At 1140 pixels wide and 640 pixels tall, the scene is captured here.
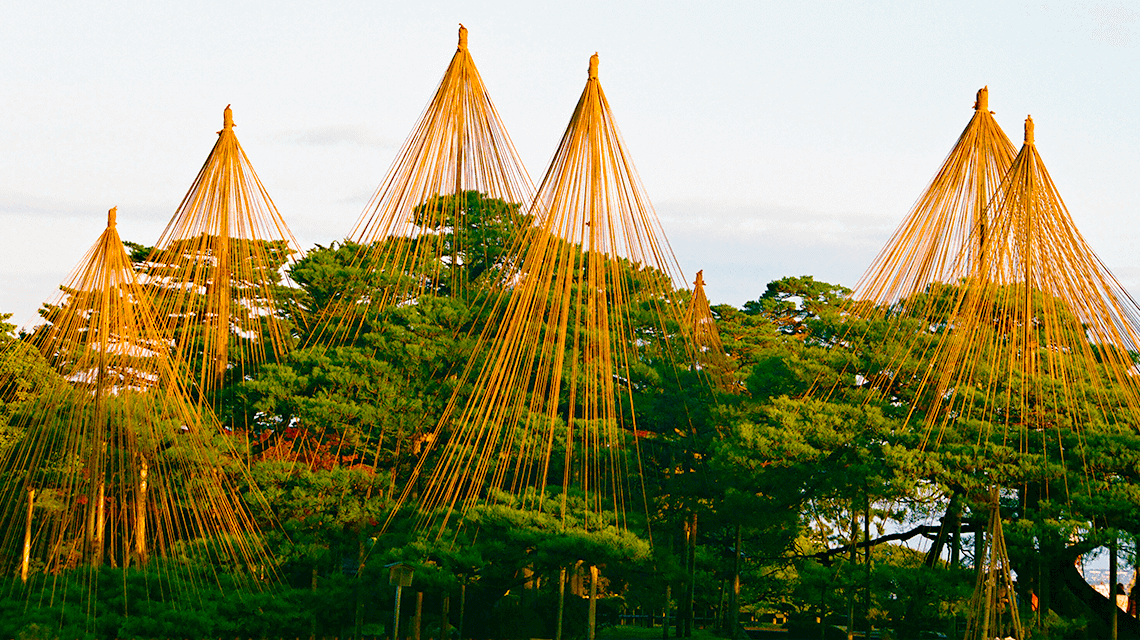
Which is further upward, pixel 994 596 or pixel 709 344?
pixel 709 344

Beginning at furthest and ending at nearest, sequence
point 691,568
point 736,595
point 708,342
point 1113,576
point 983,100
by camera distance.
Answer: point 736,595
point 691,568
point 1113,576
point 708,342
point 983,100

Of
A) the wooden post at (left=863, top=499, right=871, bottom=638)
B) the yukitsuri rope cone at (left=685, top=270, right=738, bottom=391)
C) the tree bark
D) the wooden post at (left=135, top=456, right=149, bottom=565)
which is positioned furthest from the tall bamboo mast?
the wooden post at (left=135, top=456, right=149, bottom=565)

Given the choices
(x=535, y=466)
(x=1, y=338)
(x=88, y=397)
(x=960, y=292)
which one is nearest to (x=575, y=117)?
(x=960, y=292)

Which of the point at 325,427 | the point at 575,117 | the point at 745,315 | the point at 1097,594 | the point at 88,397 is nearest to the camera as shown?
the point at 575,117

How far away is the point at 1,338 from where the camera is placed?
19781 mm

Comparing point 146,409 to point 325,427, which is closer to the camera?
point 146,409

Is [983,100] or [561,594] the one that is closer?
[983,100]

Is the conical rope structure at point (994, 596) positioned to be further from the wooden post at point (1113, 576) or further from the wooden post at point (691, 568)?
the wooden post at point (691, 568)

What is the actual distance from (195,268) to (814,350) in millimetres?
10183

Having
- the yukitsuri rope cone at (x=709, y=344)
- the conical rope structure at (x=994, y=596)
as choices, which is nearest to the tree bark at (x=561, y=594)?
the yukitsuri rope cone at (x=709, y=344)

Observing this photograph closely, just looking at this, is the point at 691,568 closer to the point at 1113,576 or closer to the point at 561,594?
the point at 561,594

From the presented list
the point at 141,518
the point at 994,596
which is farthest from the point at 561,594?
the point at 141,518

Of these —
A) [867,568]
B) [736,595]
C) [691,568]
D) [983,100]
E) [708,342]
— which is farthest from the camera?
[736,595]

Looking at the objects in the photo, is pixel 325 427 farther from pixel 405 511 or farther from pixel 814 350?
pixel 814 350
